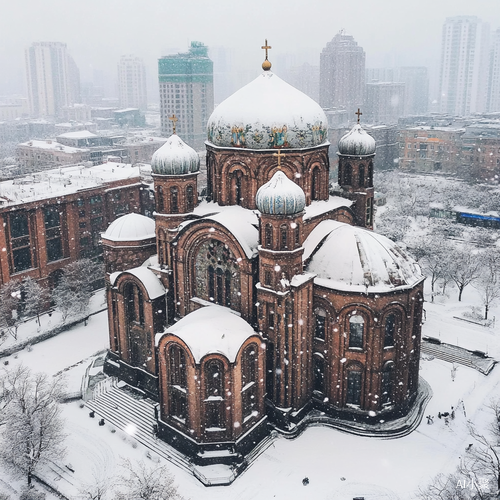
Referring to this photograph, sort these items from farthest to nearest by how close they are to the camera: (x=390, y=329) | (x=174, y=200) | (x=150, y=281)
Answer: (x=150, y=281), (x=174, y=200), (x=390, y=329)

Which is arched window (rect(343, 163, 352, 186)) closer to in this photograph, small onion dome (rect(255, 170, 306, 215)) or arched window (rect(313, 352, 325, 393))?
small onion dome (rect(255, 170, 306, 215))

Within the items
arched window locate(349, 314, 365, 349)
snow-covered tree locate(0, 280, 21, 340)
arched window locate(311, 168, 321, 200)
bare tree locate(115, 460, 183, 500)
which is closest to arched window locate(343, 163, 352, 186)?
arched window locate(311, 168, 321, 200)

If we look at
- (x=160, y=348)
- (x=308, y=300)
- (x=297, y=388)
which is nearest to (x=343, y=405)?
(x=297, y=388)

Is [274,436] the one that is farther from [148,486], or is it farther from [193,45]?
[193,45]

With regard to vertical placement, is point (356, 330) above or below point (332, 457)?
above

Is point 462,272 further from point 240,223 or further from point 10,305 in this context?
point 10,305

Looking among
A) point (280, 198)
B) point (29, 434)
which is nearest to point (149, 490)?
point (29, 434)
